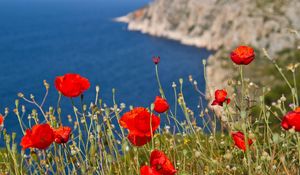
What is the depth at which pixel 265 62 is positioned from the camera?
5541 cm

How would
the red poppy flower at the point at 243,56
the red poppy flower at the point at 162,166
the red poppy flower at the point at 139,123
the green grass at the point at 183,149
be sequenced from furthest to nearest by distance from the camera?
1. the red poppy flower at the point at 243,56
2. the green grass at the point at 183,149
3. the red poppy flower at the point at 139,123
4. the red poppy flower at the point at 162,166

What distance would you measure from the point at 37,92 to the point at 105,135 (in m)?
52.3

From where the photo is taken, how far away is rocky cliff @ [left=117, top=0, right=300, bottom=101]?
204 ft

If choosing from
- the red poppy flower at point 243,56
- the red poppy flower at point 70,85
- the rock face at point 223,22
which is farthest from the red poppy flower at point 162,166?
the rock face at point 223,22

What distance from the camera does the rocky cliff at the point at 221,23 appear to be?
6212 cm

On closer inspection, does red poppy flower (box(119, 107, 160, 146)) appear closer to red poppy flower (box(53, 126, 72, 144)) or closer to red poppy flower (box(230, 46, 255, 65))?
red poppy flower (box(53, 126, 72, 144))

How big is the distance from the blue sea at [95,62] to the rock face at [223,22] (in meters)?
3.19

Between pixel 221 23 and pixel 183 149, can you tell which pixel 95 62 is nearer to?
pixel 221 23

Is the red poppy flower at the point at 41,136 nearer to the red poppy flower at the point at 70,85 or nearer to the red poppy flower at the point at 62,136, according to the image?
the red poppy flower at the point at 62,136

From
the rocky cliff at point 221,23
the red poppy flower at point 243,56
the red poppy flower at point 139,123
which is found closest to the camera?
the red poppy flower at point 139,123

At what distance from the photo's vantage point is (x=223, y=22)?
8831 centimetres

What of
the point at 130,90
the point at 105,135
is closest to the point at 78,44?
the point at 130,90

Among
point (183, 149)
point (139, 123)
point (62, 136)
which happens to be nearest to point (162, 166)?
point (139, 123)

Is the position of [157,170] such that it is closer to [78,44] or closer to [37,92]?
[37,92]
